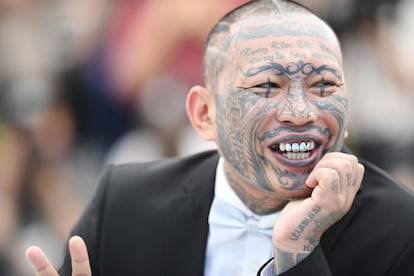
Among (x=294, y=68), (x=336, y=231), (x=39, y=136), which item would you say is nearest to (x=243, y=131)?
(x=294, y=68)

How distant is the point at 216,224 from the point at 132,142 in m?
2.55

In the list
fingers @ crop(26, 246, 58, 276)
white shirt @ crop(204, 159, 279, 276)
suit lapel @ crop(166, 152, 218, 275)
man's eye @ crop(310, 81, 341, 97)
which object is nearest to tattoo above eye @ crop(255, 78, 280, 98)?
man's eye @ crop(310, 81, 341, 97)

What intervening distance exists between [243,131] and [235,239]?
0.48 metres

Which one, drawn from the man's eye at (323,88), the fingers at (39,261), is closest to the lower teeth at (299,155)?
the man's eye at (323,88)

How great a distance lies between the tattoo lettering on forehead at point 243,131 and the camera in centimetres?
291

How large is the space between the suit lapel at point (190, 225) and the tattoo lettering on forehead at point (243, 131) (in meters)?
0.33

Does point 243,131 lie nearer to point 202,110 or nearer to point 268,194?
point 268,194

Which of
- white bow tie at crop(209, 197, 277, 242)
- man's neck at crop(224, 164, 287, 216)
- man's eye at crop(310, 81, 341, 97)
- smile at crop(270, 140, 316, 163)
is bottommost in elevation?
white bow tie at crop(209, 197, 277, 242)

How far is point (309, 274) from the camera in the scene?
2.74m

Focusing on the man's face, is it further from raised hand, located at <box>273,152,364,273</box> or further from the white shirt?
the white shirt

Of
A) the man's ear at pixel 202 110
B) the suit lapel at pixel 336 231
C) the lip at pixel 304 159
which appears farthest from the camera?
the man's ear at pixel 202 110

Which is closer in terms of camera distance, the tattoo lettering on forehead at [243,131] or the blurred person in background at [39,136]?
the tattoo lettering on forehead at [243,131]

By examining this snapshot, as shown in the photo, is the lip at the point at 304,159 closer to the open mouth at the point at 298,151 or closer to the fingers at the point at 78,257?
the open mouth at the point at 298,151

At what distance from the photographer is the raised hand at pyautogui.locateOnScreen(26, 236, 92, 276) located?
278cm
